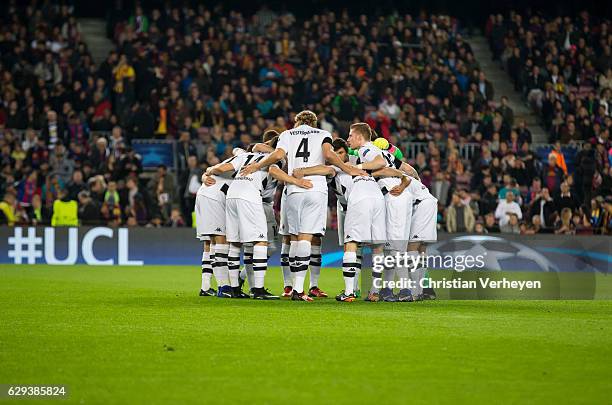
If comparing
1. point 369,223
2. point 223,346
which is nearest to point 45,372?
point 223,346

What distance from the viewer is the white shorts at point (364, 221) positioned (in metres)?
14.5

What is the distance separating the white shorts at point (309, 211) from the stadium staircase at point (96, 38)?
1975cm

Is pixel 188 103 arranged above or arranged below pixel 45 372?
above

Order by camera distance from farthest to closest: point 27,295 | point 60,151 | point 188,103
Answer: point 188,103 < point 60,151 < point 27,295

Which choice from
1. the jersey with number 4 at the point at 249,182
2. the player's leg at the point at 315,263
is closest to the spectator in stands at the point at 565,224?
the player's leg at the point at 315,263

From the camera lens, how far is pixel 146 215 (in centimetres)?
2597

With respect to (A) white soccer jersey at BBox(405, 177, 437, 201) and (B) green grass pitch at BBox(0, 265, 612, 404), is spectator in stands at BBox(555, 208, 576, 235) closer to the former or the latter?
(B) green grass pitch at BBox(0, 265, 612, 404)

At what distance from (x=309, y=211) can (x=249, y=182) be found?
102 centimetres

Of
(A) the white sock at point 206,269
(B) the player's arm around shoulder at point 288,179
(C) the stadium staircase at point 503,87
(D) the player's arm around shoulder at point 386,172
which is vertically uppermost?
(C) the stadium staircase at point 503,87

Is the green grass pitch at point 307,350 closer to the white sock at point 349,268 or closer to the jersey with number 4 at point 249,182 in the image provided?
the white sock at point 349,268

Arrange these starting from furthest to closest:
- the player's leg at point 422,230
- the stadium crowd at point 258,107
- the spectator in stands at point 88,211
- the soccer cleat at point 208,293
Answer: the stadium crowd at point 258,107
the spectator in stands at point 88,211
the soccer cleat at point 208,293
the player's leg at point 422,230

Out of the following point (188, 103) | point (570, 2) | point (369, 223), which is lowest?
point (369, 223)

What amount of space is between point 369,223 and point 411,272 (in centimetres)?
106

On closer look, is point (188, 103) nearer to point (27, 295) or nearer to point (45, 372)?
point (27, 295)
